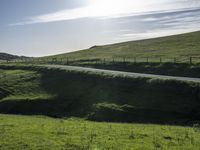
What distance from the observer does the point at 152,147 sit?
23.4 metres

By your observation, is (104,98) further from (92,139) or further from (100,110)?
(92,139)

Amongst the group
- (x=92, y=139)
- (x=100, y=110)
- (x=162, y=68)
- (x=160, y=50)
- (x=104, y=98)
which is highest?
(x=160, y=50)

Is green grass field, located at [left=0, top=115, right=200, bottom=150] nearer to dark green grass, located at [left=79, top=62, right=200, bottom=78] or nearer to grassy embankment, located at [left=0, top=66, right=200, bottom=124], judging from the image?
grassy embankment, located at [left=0, top=66, right=200, bottom=124]

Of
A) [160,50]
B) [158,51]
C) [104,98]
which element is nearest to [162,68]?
[104,98]

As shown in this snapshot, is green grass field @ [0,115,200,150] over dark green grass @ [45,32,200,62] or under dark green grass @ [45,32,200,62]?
under

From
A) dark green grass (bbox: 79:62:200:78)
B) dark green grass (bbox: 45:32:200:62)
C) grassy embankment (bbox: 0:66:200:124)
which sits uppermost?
dark green grass (bbox: 45:32:200:62)

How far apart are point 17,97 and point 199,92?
1260 inches

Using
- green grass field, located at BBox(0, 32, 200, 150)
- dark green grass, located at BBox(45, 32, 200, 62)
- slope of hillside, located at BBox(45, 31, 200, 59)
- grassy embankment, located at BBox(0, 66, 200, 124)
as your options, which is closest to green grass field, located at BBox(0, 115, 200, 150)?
green grass field, located at BBox(0, 32, 200, 150)

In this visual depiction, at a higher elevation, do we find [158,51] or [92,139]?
[158,51]

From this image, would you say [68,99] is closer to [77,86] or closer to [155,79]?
[77,86]

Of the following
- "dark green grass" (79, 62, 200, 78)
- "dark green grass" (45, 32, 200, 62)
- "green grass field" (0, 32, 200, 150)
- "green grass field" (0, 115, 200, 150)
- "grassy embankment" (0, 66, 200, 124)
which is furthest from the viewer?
"dark green grass" (45, 32, 200, 62)

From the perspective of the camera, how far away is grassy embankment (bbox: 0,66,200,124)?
4447 cm

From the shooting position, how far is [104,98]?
52.8 meters

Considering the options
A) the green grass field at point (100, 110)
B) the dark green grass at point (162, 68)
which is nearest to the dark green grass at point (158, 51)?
the dark green grass at point (162, 68)
